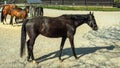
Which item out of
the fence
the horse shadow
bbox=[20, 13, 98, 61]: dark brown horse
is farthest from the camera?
the fence

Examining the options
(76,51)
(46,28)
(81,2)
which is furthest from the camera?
(81,2)

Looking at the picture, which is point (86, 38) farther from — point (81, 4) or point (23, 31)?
point (81, 4)

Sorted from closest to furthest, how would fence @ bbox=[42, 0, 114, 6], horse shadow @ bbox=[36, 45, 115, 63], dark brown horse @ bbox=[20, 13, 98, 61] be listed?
dark brown horse @ bbox=[20, 13, 98, 61]
horse shadow @ bbox=[36, 45, 115, 63]
fence @ bbox=[42, 0, 114, 6]

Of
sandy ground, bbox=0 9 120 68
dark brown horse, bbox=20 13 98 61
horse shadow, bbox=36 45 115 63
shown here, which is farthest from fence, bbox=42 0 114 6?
dark brown horse, bbox=20 13 98 61

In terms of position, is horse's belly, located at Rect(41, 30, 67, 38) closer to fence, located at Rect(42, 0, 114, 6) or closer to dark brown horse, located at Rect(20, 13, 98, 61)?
dark brown horse, located at Rect(20, 13, 98, 61)

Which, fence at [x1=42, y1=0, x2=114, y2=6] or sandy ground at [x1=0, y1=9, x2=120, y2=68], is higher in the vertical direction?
sandy ground at [x1=0, y1=9, x2=120, y2=68]

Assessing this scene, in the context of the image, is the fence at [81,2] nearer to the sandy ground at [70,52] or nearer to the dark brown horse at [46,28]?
the sandy ground at [70,52]

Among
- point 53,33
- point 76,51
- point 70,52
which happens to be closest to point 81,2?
point 76,51

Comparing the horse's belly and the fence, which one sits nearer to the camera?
the horse's belly

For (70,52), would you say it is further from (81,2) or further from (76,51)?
(81,2)

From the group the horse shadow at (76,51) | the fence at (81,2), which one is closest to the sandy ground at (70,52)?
the horse shadow at (76,51)

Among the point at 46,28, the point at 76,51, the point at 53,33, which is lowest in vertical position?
the point at 76,51

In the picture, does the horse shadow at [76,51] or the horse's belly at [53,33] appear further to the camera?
the horse shadow at [76,51]

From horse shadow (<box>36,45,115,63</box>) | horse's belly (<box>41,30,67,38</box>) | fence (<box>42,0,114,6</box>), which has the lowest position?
fence (<box>42,0,114,6</box>)
